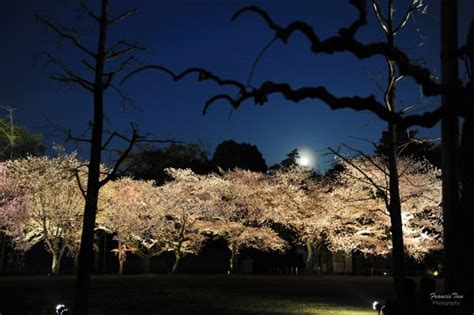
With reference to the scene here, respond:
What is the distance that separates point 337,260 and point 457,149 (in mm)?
41258

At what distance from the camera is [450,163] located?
5.34m

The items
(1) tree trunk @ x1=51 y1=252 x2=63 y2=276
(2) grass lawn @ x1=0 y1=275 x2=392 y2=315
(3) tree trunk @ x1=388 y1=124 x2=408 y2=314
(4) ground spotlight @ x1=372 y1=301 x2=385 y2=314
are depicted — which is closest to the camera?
(3) tree trunk @ x1=388 y1=124 x2=408 y2=314

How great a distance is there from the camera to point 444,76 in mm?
5215

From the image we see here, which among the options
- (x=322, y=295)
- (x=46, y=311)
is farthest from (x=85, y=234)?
(x=322, y=295)

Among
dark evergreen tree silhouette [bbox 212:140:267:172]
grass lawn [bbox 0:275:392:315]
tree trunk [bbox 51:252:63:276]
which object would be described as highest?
dark evergreen tree silhouette [bbox 212:140:267:172]

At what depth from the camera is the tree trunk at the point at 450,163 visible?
523 cm

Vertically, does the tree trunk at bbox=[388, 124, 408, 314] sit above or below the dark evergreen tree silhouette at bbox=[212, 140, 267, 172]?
below

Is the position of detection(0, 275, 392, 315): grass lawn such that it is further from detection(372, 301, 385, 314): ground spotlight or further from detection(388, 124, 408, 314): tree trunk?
detection(388, 124, 408, 314): tree trunk

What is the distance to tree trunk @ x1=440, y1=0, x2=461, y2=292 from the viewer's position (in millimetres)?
5230

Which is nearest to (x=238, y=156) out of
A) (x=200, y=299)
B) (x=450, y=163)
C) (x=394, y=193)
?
(x=200, y=299)

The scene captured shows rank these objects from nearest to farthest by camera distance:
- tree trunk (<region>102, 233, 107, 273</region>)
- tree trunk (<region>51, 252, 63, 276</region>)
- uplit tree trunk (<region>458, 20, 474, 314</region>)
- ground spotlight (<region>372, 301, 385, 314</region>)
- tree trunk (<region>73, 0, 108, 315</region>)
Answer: uplit tree trunk (<region>458, 20, 474, 314</region>), tree trunk (<region>73, 0, 108, 315</region>), ground spotlight (<region>372, 301, 385, 314</region>), tree trunk (<region>51, 252, 63, 276</region>), tree trunk (<region>102, 233, 107, 273</region>)

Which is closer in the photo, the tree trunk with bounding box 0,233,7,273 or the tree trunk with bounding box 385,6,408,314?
the tree trunk with bounding box 385,6,408,314

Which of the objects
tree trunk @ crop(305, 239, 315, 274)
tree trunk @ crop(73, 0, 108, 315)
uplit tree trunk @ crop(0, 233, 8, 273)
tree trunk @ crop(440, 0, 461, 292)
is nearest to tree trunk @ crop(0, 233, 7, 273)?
uplit tree trunk @ crop(0, 233, 8, 273)

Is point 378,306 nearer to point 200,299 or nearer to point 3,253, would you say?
point 200,299
